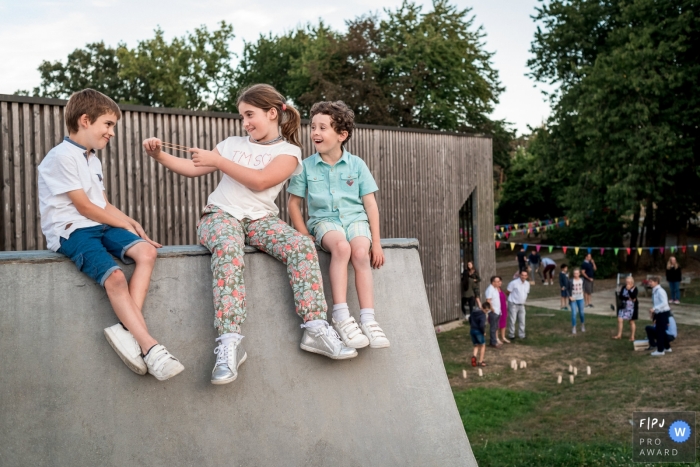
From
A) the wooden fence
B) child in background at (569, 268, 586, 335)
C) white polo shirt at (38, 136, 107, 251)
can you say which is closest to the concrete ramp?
white polo shirt at (38, 136, 107, 251)

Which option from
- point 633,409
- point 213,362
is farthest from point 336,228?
point 633,409

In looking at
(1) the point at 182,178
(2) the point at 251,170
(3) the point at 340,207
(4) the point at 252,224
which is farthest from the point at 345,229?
(1) the point at 182,178

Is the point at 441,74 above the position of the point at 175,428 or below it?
above

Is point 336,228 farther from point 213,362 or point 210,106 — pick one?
point 210,106

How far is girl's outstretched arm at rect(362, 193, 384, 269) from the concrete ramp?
14 centimetres

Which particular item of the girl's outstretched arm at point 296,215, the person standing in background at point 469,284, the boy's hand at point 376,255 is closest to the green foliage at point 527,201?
the person standing in background at point 469,284

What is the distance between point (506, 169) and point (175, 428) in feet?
110

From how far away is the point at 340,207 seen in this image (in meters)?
4.05

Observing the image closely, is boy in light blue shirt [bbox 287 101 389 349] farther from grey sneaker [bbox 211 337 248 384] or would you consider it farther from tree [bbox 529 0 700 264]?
tree [bbox 529 0 700 264]

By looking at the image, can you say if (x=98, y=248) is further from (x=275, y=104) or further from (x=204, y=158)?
(x=275, y=104)

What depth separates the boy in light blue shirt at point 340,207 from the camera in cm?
376

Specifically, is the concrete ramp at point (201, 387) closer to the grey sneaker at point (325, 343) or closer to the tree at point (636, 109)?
the grey sneaker at point (325, 343)

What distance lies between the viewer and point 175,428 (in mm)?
3213

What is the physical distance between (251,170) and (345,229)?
2.10 ft
